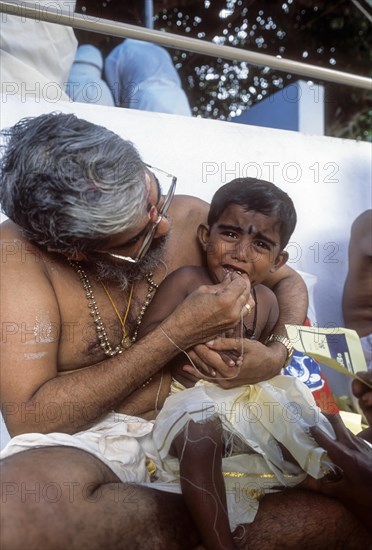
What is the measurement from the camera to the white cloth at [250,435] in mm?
1361

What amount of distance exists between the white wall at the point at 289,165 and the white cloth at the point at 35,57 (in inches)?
4.6

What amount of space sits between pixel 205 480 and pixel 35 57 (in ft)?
4.45

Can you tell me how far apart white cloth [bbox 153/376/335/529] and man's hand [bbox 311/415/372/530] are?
23mm

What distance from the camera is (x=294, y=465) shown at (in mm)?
1423

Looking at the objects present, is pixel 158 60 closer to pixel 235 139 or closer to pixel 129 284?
pixel 235 139

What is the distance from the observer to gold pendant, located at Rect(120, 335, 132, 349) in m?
1.44

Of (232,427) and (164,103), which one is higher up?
(164,103)

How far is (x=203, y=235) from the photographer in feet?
5.11

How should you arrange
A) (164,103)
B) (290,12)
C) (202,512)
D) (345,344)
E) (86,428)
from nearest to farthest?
1. (202,512)
2. (86,428)
3. (345,344)
4. (164,103)
5. (290,12)

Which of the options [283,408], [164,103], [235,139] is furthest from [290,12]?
[283,408]

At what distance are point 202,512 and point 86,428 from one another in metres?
0.32

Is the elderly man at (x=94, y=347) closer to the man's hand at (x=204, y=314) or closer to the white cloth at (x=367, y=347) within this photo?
the man's hand at (x=204, y=314)

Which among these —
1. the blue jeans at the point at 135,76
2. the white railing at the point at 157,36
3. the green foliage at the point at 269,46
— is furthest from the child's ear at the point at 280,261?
the green foliage at the point at 269,46

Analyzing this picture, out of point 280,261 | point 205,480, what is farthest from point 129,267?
point 205,480
